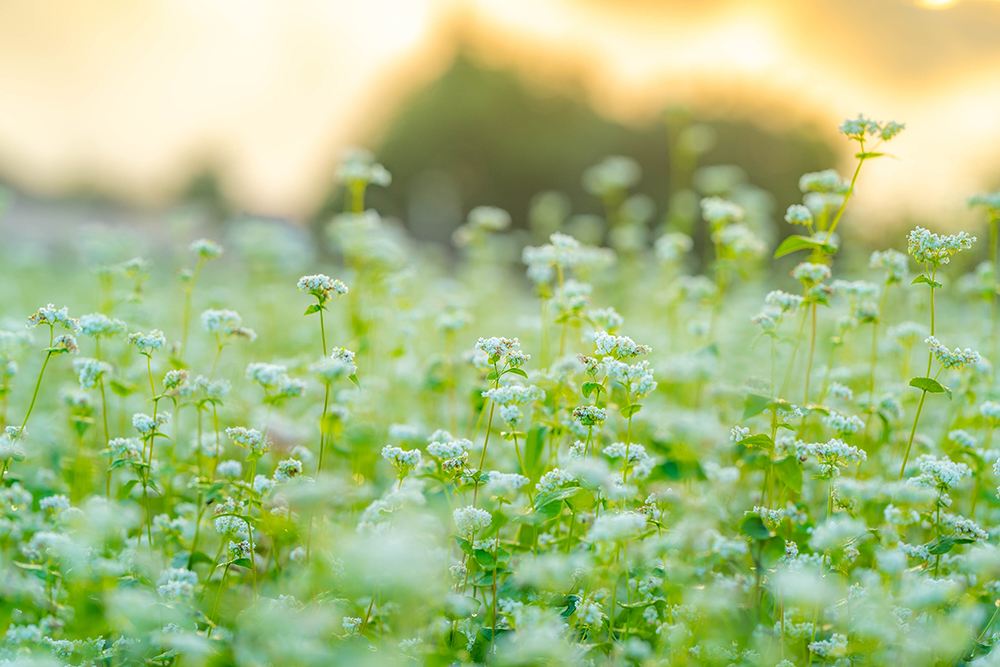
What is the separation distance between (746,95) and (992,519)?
20357mm

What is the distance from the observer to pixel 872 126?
9.21 feet

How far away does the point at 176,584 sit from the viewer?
7.81 feet

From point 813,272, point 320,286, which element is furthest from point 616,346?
point 320,286

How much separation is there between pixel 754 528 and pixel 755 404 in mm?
514

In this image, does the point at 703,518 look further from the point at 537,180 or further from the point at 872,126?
the point at 537,180

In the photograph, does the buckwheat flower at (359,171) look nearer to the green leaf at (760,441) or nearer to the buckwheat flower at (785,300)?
the buckwheat flower at (785,300)

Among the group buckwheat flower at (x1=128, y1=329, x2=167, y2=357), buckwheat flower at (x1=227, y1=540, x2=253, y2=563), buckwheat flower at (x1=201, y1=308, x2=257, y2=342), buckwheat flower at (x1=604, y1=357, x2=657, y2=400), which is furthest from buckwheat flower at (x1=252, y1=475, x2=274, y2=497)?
buckwheat flower at (x1=604, y1=357, x2=657, y2=400)

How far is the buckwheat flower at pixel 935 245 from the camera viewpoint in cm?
262

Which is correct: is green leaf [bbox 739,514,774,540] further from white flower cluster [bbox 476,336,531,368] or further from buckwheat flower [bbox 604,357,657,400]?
white flower cluster [bbox 476,336,531,368]

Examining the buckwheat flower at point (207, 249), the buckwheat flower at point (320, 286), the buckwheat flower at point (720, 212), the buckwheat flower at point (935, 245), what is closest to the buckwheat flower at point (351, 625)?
the buckwheat flower at point (320, 286)

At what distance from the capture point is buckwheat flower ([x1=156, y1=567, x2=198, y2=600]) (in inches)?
93.0

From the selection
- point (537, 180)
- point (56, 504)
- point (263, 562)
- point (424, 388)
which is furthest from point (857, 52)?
point (537, 180)

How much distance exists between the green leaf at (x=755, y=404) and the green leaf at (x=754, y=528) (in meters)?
0.41

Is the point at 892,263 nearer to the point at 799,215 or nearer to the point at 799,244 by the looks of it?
the point at 799,215
